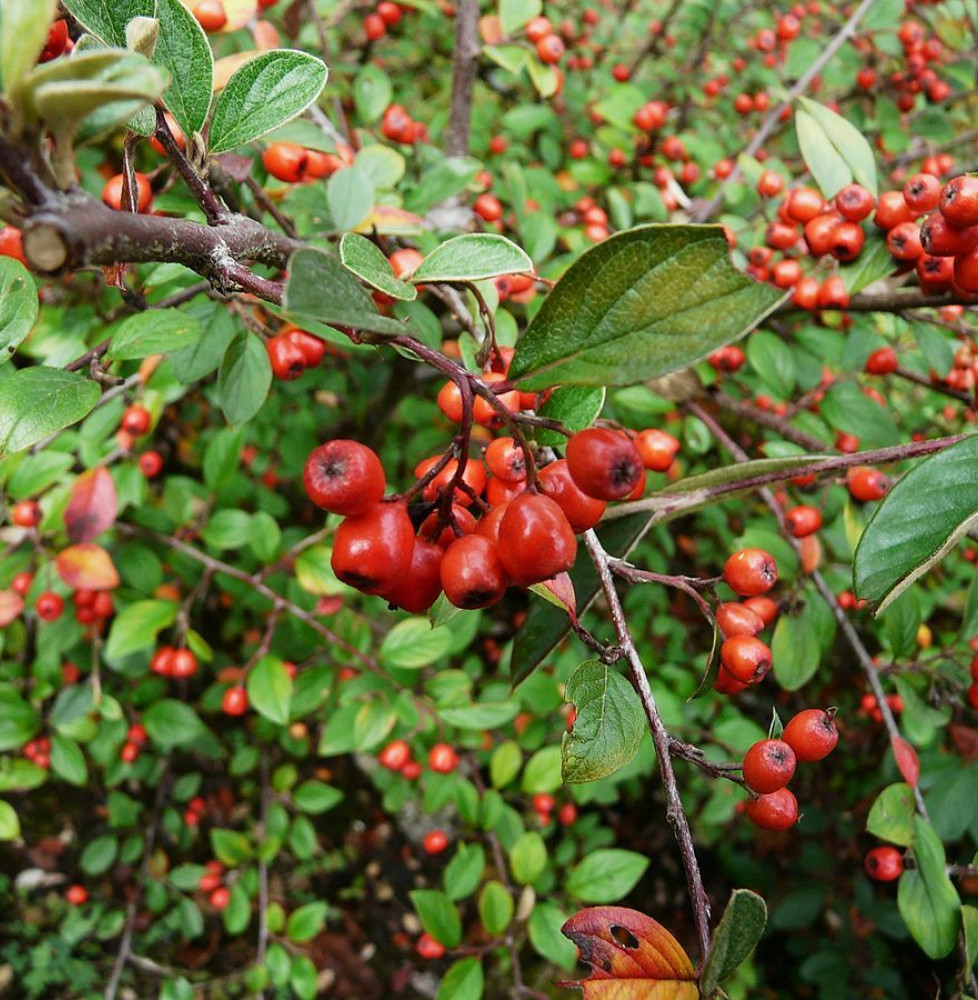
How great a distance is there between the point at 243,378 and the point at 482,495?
764 millimetres

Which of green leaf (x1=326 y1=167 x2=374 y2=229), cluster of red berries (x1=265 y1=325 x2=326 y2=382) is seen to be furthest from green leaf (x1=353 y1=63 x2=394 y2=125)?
cluster of red berries (x1=265 y1=325 x2=326 y2=382)

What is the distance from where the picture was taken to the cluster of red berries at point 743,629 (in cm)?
114

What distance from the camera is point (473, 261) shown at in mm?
1009

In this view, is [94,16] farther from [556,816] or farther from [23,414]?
[556,816]

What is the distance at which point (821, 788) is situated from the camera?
148 inches

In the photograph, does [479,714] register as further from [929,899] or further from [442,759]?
[929,899]

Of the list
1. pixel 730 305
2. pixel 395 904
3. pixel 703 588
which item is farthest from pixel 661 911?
pixel 730 305

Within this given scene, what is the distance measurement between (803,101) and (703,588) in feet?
4.65

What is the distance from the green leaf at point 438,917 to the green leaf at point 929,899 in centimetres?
133

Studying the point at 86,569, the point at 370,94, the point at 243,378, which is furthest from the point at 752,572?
the point at 370,94

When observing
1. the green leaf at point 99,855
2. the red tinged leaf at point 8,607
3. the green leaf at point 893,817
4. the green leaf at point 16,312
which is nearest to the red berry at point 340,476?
the green leaf at point 16,312

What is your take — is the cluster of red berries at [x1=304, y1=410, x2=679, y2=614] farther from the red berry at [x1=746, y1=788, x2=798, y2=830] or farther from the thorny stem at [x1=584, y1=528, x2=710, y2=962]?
the red berry at [x1=746, y1=788, x2=798, y2=830]

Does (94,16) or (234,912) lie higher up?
(94,16)

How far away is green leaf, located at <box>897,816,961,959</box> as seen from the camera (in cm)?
160
